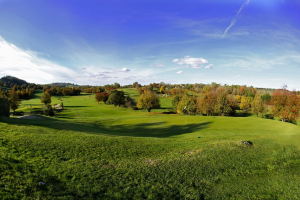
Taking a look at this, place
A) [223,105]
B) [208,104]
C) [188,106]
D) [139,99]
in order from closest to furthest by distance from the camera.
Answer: [223,105], [208,104], [188,106], [139,99]

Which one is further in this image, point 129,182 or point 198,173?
point 198,173

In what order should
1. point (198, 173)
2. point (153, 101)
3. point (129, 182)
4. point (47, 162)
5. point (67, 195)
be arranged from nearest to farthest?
1. point (67, 195)
2. point (129, 182)
3. point (47, 162)
4. point (198, 173)
5. point (153, 101)

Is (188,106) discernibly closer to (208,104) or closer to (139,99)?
(208,104)

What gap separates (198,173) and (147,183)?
13.0ft

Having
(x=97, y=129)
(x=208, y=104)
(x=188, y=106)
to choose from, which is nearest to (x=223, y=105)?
(x=208, y=104)

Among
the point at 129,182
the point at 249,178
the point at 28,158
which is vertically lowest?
the point at 249,178

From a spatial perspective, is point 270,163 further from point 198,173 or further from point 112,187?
point 112,187

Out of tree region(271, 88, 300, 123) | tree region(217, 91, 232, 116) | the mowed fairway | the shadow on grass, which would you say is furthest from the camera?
tree region(217, 91, 232, 116)

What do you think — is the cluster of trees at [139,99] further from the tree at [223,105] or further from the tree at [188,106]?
the tree at [223,105]

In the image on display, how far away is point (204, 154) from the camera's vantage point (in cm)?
1366

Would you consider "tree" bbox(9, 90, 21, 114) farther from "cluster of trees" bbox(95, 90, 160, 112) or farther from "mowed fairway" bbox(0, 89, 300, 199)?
"mowed fairway" bbox(0, 89, 300, 199)

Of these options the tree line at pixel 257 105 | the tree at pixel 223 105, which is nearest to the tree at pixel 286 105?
the tree line at pixel 257 105

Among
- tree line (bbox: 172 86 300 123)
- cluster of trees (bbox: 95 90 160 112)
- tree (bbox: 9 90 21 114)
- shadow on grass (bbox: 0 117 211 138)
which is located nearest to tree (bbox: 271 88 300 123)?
tree line (bbox: 172 86 300 123)

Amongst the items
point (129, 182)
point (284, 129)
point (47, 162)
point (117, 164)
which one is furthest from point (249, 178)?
point (284, 129)
